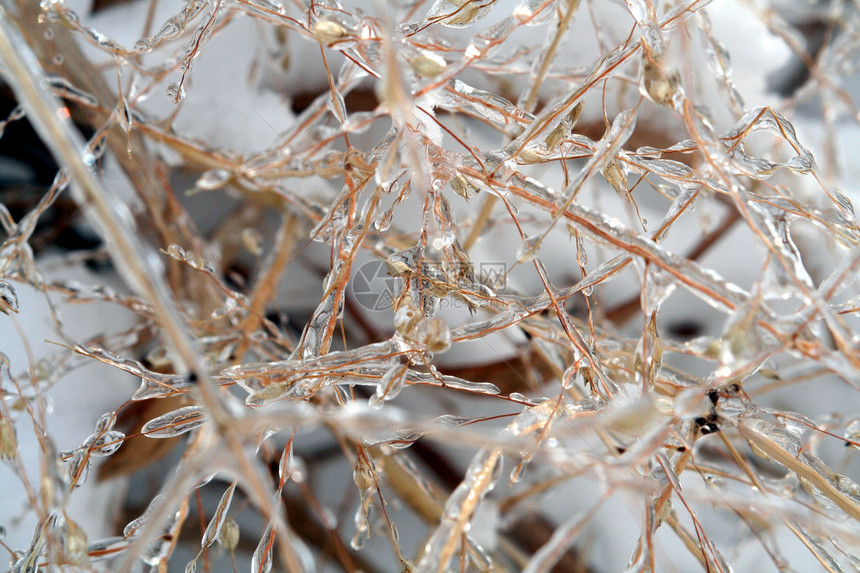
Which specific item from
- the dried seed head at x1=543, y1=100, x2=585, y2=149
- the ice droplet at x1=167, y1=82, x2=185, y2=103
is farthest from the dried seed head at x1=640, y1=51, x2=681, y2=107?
the ice droplet at x1=167, y1=82, x2=185, y2=103

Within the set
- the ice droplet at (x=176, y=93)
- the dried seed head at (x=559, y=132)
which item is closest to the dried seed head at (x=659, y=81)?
the dried seed head at (x=559, y=132)

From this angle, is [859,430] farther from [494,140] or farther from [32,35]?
[32,35]

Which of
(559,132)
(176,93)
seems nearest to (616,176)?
(559,132)

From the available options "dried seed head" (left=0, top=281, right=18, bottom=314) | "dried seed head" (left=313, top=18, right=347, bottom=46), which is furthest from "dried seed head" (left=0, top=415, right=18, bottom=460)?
"dried seed head" (left=313, top=18, right=347, bottom=46)

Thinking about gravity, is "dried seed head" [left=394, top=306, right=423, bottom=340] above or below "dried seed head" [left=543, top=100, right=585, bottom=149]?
below

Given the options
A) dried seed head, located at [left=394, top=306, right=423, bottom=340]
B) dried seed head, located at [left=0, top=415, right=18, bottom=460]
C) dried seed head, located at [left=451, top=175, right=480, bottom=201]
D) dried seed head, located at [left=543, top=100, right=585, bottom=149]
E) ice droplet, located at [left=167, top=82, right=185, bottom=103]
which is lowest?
dried seed head, located at [left=0, top=415, right=18, bottom=460]

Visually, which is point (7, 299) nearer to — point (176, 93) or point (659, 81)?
point (176, 93)

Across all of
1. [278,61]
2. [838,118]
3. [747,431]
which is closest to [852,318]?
[838,118]

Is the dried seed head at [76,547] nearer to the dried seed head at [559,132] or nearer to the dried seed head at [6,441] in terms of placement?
the dried seed head at [6,441]

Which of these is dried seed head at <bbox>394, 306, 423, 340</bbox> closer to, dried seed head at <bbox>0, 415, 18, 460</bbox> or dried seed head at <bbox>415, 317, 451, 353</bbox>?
dried seed head at <bbox>415, 317, 451, 353</bbox>
